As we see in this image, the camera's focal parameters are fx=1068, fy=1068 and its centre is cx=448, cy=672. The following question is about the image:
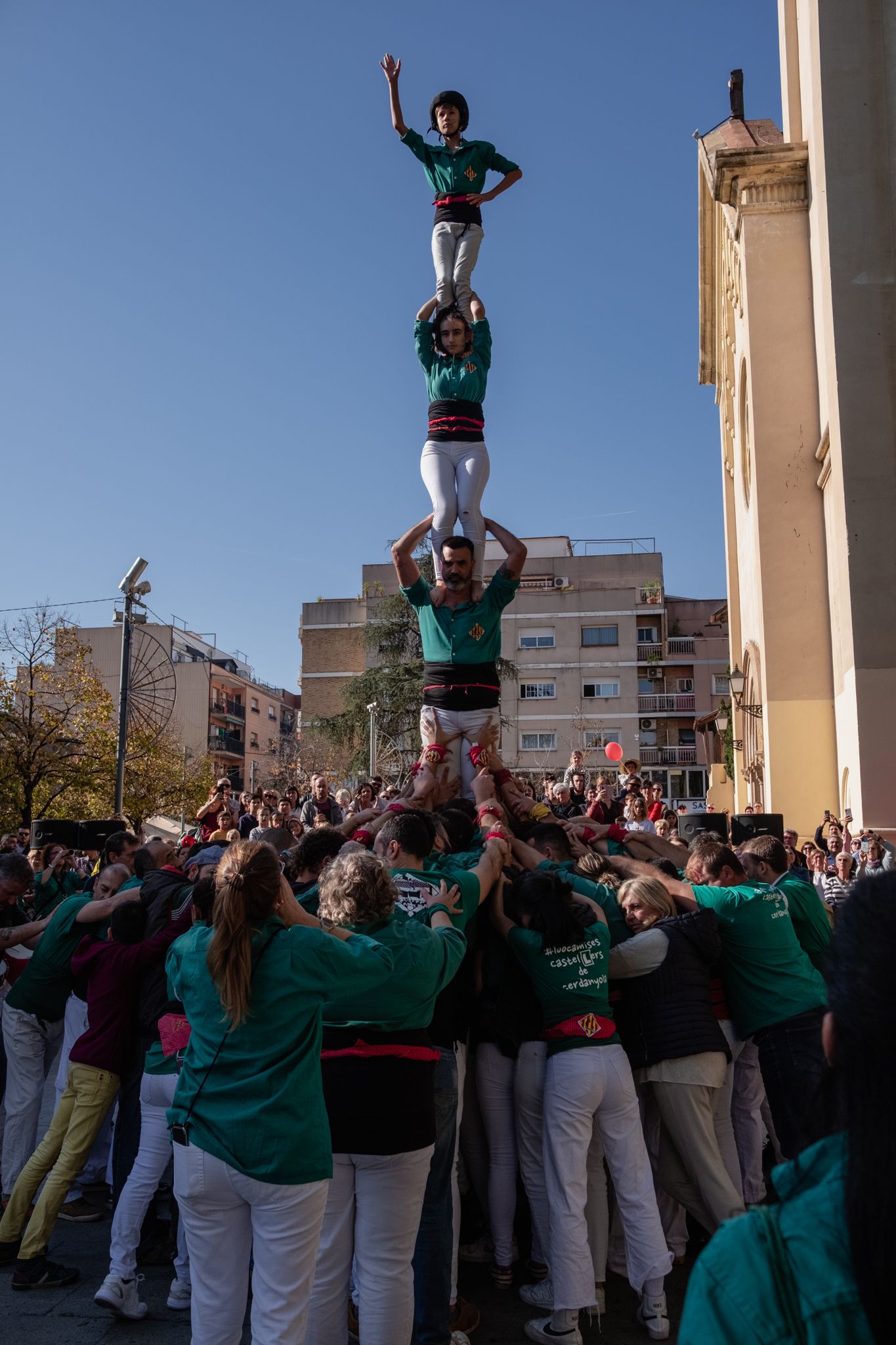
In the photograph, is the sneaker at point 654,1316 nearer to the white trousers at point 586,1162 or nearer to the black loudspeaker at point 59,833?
the white trousers at point 586,1162

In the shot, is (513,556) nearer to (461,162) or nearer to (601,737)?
(461,162)

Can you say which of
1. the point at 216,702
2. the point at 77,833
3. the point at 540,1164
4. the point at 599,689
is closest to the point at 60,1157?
the point at 540,1164

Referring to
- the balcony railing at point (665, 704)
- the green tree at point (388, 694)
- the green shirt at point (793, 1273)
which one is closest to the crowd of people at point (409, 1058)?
the green shirt at point (793, 1273)

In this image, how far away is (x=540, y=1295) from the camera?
17.1 feet

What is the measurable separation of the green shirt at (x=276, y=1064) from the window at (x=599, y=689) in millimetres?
55307

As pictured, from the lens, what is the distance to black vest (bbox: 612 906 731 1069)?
17.4ft

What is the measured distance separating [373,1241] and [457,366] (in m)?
6.59

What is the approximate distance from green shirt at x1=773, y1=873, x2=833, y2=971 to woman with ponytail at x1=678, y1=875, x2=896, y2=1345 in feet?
16.5

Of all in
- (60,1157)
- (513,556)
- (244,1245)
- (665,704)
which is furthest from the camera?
(665,704)

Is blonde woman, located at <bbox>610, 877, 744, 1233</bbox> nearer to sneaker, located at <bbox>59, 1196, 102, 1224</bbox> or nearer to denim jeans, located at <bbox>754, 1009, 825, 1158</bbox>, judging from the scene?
denim jeans, located at <bbox>754, 1009, 825, 1158</bbox>

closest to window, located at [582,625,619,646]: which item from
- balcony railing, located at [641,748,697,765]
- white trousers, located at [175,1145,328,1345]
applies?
balcony railing, located at [641,748,697,765]

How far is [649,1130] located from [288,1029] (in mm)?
2959

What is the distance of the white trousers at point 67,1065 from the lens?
6.70 metres

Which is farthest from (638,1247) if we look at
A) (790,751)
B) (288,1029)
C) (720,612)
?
(720,612)
